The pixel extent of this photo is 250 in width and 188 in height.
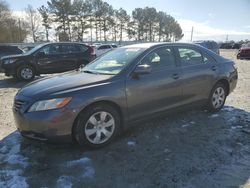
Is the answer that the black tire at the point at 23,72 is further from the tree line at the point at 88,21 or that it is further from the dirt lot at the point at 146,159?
the tree line at the point at 88,21

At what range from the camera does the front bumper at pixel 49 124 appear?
3959mm

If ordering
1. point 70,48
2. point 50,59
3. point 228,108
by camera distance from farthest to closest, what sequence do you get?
point 70,48, point 50,59, point 228,108

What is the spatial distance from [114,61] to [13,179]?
2.58m

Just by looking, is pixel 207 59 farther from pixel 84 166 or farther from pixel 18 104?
pixel 18 104

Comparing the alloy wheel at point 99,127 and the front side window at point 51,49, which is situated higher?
the front side window at point 51,49

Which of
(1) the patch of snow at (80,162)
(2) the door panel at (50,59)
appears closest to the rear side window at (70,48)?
(2) the door panel at (50,59)

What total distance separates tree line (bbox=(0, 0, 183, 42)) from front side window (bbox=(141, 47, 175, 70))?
158 feet

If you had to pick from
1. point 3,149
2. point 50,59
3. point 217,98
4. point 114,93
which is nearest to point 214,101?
point 217,98

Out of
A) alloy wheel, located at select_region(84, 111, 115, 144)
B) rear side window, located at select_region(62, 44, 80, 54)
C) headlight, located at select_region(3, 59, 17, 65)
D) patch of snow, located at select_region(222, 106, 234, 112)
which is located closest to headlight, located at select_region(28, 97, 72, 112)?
alloy wheel, located at select_region(84, 111, 115, 144)

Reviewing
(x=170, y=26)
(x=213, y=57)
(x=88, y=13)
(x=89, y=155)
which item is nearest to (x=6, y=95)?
(x=89, y=155)

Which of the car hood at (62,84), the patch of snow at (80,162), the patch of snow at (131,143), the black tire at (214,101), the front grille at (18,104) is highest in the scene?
the car hood at (62,84)

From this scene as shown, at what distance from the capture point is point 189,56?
18.6 ft

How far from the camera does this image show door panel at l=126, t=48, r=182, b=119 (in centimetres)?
462

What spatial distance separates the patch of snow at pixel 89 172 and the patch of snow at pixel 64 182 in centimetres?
21
